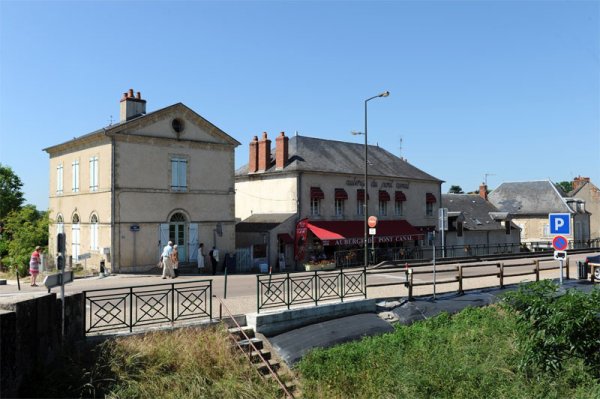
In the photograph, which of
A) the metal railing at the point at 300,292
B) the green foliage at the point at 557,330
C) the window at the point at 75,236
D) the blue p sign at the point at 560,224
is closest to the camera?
→ the green foliage at the point at 557,330

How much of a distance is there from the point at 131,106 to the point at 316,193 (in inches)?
407

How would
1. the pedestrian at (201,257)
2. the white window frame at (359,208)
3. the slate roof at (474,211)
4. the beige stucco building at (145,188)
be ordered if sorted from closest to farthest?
the beige stucco building at (145,188) → the pedestrian at (201,257) → the white window frame at (359,208) → the slate roof at (474,211)

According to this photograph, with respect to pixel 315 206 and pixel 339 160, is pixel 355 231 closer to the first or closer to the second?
pixel 315 206

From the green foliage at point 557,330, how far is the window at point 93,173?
59.4 feet

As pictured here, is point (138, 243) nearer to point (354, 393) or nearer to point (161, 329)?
point (161, 329)

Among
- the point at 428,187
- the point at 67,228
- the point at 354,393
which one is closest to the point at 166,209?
the point at 67,228

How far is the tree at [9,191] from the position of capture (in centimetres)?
4259

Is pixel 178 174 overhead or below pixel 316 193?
overhead

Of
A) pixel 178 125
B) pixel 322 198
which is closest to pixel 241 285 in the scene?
pixel 178 125

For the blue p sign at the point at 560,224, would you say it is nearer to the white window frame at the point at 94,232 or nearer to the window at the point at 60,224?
the white window frame at the point at 94,232

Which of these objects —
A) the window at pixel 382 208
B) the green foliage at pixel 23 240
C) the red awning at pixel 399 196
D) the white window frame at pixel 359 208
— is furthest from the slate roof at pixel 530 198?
the green foliage at pixel 23 240

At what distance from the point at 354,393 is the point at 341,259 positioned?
1572 centimetres

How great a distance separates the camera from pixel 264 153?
95.6 feet

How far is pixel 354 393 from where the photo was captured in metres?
9.85
